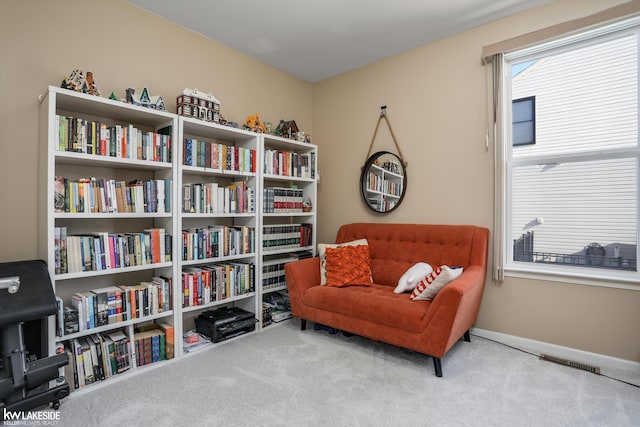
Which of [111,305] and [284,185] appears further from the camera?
[284,185]

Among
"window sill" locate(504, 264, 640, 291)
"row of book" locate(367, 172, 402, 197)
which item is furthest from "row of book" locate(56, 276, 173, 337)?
"window sill" locate(504, 264, 640, 291)

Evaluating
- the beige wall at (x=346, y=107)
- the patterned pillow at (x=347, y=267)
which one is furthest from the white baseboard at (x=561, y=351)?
the patterned pillow at (x=347, y=267)

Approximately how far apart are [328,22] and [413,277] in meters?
2.23

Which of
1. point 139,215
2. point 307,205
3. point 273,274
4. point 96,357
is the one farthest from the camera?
point 307,205

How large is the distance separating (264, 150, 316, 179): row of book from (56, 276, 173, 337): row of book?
4.51 feet

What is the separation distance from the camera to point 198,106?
260cm

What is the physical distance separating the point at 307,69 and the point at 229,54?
2.97 feet

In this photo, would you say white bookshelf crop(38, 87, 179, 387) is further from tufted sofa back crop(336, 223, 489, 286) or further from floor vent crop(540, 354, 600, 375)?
floor vent crop(540, 354, 600, 375)

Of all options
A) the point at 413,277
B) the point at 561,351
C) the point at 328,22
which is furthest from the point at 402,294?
the point at 328,22

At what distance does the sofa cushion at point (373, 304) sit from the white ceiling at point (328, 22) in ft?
7.39

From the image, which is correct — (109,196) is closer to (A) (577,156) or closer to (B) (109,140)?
(B) (109,140)

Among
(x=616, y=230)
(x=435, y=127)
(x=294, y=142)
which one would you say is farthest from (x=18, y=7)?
(x=616, y=230)

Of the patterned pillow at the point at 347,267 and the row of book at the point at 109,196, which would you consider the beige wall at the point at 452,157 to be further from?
the row of book at the point at 109,196

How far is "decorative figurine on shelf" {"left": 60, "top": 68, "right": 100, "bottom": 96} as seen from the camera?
6.50 ft
